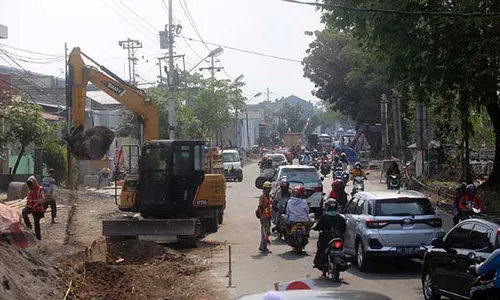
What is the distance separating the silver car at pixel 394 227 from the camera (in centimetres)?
1444

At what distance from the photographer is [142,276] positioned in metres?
15.1

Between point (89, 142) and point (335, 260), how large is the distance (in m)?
8.15

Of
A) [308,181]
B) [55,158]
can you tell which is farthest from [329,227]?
[55,158]

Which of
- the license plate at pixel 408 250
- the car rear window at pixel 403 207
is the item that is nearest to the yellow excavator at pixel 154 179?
the car rear window at pixel 403 207

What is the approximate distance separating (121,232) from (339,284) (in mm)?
6943

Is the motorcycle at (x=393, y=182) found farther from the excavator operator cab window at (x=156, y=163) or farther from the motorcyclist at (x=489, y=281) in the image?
the motorcyclist at (x=489, y=281)

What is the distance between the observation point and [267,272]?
15.4 m

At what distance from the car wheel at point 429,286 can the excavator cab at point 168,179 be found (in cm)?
940

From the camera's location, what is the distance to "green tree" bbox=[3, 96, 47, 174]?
35219mm

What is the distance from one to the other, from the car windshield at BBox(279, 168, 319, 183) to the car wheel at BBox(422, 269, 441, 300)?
1331cm

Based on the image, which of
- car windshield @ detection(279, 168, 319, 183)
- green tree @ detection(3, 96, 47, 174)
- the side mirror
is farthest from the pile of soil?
green tree @ detection(3, 96, 47, 174)

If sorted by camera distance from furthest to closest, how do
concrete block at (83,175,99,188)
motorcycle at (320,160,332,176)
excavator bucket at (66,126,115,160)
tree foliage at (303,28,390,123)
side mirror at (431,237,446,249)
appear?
1. tree foliage at (303,28,390,123)
2. motorcycle at (320,160,332,176)
3. concrete block at (83,175,99,188)
4. excavator bucket at (66,126,115,160)
5. side mirror at (431,237,446,249)

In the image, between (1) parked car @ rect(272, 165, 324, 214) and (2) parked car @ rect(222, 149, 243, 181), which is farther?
(2) parked car @ rect(222, 149, 243, 181)

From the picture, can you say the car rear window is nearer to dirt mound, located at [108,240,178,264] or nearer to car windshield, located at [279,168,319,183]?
dirt mound, located at [108,240,178,264]
